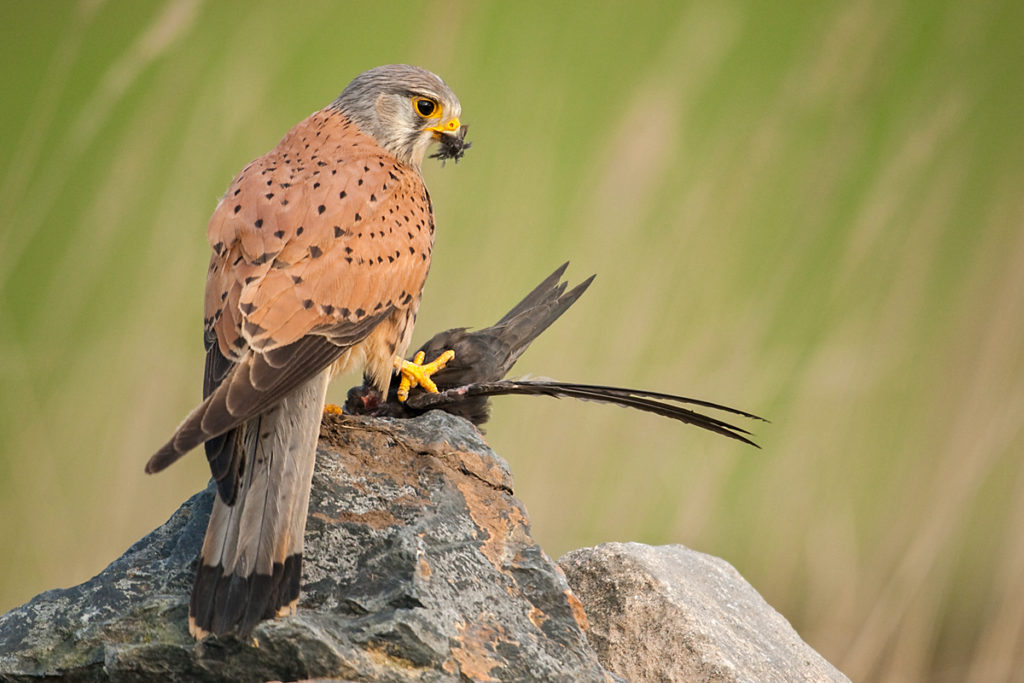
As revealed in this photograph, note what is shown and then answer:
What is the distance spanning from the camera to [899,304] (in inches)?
179

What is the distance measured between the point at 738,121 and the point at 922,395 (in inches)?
52.4

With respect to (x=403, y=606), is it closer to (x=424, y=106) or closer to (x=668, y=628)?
(x=668, y=628)

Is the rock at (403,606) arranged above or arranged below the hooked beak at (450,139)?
below

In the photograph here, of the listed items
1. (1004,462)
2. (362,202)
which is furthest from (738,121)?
(362,202)

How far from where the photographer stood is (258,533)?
7.50 feet

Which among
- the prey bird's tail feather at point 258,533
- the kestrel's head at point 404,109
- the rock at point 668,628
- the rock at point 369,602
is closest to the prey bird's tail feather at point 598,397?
the rock at point 369,602

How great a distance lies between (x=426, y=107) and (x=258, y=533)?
1.68 meters

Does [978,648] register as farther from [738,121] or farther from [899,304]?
[738,121]

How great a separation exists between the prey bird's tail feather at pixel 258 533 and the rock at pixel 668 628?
3.06ft

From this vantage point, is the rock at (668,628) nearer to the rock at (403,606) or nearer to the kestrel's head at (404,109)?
the rock at (403,606)

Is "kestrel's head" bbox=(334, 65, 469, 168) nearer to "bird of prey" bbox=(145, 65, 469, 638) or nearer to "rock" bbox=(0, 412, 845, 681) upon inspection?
"bird of prey" bbox=(145, 65, 469, 638)

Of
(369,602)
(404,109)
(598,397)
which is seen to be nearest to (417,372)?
(598,397)

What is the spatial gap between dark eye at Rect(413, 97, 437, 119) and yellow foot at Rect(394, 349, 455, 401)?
2.43 feet

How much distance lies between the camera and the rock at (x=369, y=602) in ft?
7.25
